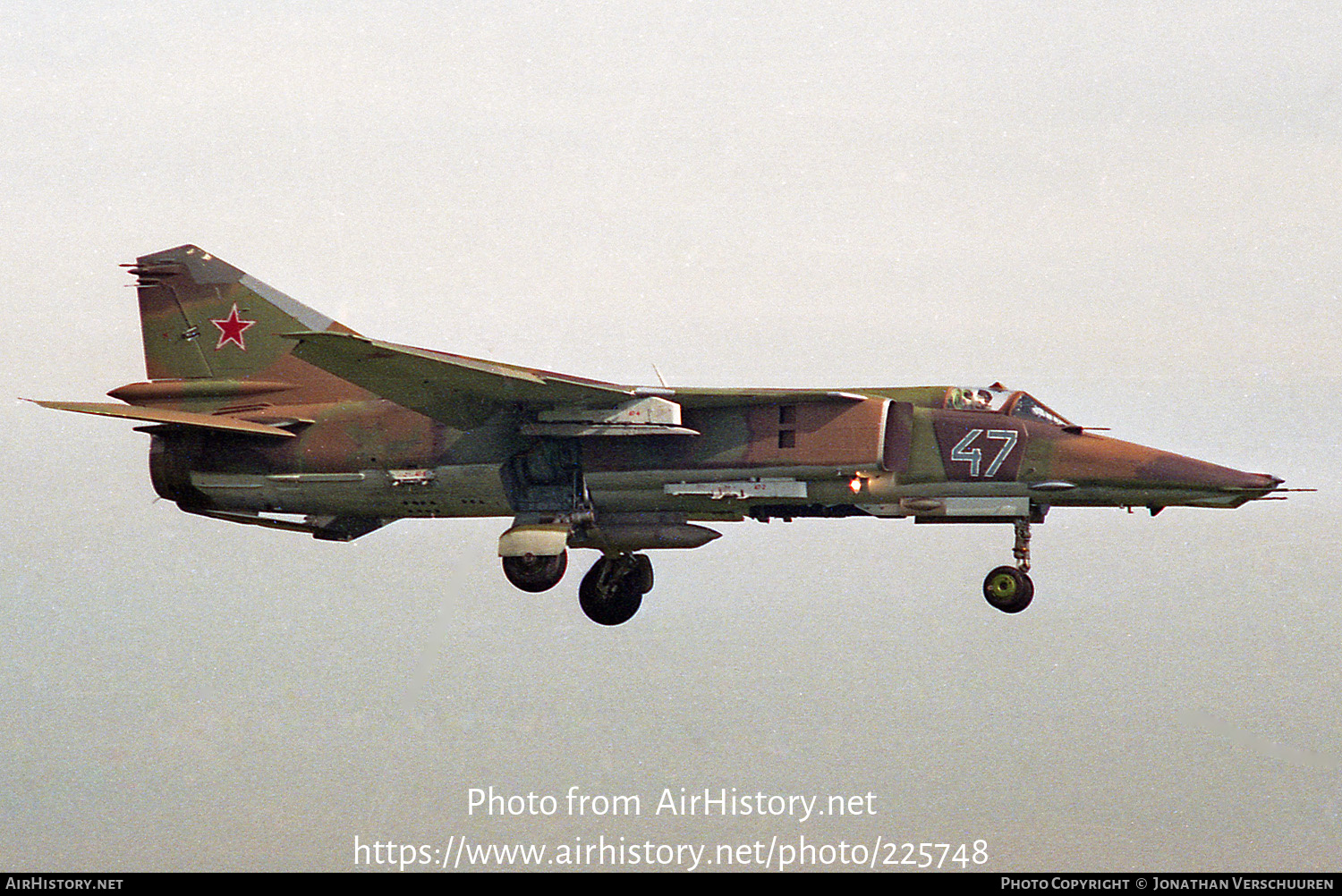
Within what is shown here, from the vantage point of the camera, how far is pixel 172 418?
67.6 feet

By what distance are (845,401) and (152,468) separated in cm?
868

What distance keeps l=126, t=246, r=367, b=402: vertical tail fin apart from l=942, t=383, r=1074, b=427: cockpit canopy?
788 centimetres

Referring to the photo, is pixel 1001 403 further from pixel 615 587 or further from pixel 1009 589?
pixel 615 587

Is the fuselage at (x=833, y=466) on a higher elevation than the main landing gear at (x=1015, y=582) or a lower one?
higher

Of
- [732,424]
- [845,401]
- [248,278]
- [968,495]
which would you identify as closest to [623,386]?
[732,424]

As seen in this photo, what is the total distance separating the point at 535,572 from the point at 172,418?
186 inches

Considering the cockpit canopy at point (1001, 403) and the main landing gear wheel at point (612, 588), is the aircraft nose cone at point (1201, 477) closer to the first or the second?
the cockpit canopy at point (1001, 403)

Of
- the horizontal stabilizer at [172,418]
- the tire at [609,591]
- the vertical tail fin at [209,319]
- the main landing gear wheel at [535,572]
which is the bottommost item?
the tire at [609,591]

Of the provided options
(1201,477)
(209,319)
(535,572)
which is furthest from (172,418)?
(1201,477)

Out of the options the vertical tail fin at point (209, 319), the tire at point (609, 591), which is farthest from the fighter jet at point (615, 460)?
the tire at point (609, 591)

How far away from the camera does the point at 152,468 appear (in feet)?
69.9

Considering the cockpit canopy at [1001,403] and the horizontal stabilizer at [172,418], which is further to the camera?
the horizontal stabilizer at [172,418]

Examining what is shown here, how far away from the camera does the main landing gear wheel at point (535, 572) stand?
20.8 metres

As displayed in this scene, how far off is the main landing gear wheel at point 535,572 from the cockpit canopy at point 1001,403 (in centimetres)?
506
